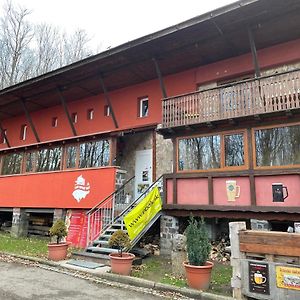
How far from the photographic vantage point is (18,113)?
753 inches

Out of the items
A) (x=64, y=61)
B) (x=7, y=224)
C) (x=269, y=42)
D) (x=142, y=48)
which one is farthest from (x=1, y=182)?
(x=64, y=61)

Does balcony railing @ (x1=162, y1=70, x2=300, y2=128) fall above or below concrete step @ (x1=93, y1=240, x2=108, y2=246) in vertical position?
above

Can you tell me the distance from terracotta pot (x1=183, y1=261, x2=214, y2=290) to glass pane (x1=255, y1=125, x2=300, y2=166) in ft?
12.6

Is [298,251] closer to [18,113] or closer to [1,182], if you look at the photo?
[1,182]

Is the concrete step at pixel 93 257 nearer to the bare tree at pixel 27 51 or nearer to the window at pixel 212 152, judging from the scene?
the window at pixel 212 152

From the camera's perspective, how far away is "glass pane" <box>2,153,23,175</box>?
16.1 meters

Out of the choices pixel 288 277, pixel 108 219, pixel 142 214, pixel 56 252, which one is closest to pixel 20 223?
pixel 108 219

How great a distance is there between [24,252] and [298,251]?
8771 millimetres

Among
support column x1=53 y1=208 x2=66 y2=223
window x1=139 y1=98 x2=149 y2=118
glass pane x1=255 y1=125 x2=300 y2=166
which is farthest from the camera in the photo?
window x1=139 y1=98 x2=149 y2=118

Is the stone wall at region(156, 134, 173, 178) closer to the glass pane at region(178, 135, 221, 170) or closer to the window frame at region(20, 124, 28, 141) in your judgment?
the glass pane at region(178, 135, 221, 170)

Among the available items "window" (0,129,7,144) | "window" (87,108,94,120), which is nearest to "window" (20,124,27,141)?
"window" (0,129,7,144)

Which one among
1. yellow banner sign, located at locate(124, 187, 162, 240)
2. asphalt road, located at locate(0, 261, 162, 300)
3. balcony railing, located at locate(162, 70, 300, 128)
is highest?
balcony railing, located at locate(162, 70, 300, 128)

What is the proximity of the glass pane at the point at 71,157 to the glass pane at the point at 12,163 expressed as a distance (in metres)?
3.72

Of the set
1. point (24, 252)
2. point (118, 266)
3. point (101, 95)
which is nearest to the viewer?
point (118, 266)
